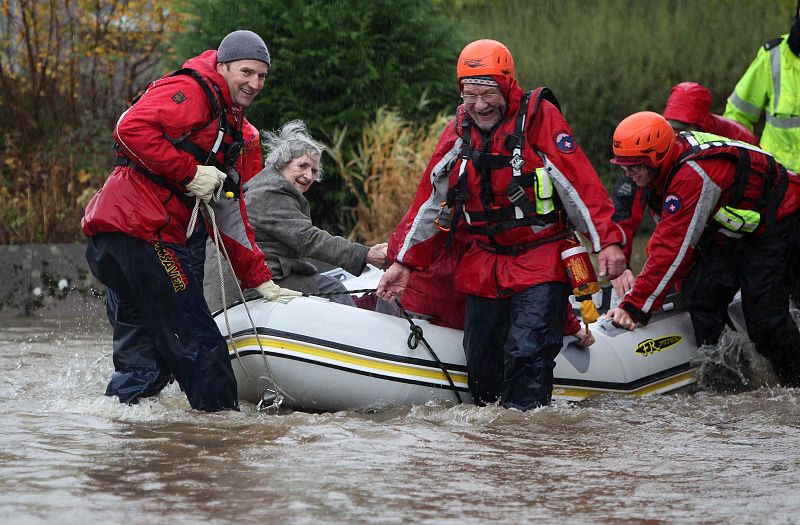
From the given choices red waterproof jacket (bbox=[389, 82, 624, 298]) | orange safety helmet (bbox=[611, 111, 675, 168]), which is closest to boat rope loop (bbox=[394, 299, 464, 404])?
red waterproof jacket (bbox=[389, 82, 624, 298])

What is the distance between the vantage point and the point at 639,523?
4324mm

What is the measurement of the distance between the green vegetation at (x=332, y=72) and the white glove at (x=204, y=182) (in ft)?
17.5

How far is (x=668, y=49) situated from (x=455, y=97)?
341cm

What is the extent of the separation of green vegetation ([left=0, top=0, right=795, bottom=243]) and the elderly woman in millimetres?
4041

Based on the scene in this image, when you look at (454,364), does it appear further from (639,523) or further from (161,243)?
(639,523)

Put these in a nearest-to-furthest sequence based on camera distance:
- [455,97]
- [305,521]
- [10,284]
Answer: [305,521]
[10,284]
[455,97]

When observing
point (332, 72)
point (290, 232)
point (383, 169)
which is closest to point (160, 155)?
point (290, 232)

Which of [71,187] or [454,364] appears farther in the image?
[71,187]

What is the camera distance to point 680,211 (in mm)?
6637

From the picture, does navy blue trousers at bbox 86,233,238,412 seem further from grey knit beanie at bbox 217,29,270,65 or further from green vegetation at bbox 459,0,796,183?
green vegetation at bbox 459,0,796,183

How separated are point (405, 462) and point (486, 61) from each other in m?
1.95

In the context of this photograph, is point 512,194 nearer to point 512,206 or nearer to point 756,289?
point 512,206

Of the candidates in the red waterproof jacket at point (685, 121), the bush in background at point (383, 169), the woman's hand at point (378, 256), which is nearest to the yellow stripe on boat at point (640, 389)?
the red waterproof jacket at point (685, 121)

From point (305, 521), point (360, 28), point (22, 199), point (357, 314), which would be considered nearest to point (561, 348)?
point (357, 314)
